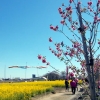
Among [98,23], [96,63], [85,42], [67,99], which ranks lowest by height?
[67,99]

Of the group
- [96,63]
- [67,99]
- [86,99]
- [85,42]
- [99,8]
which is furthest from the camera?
[67,99]

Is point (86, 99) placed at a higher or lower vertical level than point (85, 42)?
lower

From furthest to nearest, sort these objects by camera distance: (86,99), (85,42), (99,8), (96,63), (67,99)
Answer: (67,99), (86,99), (96,63), (99,8), (85,42)

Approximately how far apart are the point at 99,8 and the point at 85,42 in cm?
82

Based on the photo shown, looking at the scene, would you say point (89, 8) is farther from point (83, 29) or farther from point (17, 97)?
point (17, 97)

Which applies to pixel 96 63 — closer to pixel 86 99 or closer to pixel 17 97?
pixel 86 99

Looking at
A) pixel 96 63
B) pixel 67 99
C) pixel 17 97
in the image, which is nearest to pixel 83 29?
pixel 96 63

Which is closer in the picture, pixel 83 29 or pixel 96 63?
pixel 83 29

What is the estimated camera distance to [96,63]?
16.4 ft

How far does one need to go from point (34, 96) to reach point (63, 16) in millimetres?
13014

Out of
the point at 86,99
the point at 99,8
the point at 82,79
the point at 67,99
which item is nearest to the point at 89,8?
the point at 99,8

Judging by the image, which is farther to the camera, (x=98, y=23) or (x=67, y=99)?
(x=67, y=99)

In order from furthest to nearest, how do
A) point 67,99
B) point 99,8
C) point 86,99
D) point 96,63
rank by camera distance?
point 67,99 → point 86,99 → point 96,63 → point 99,8

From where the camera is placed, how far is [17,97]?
542 inches
